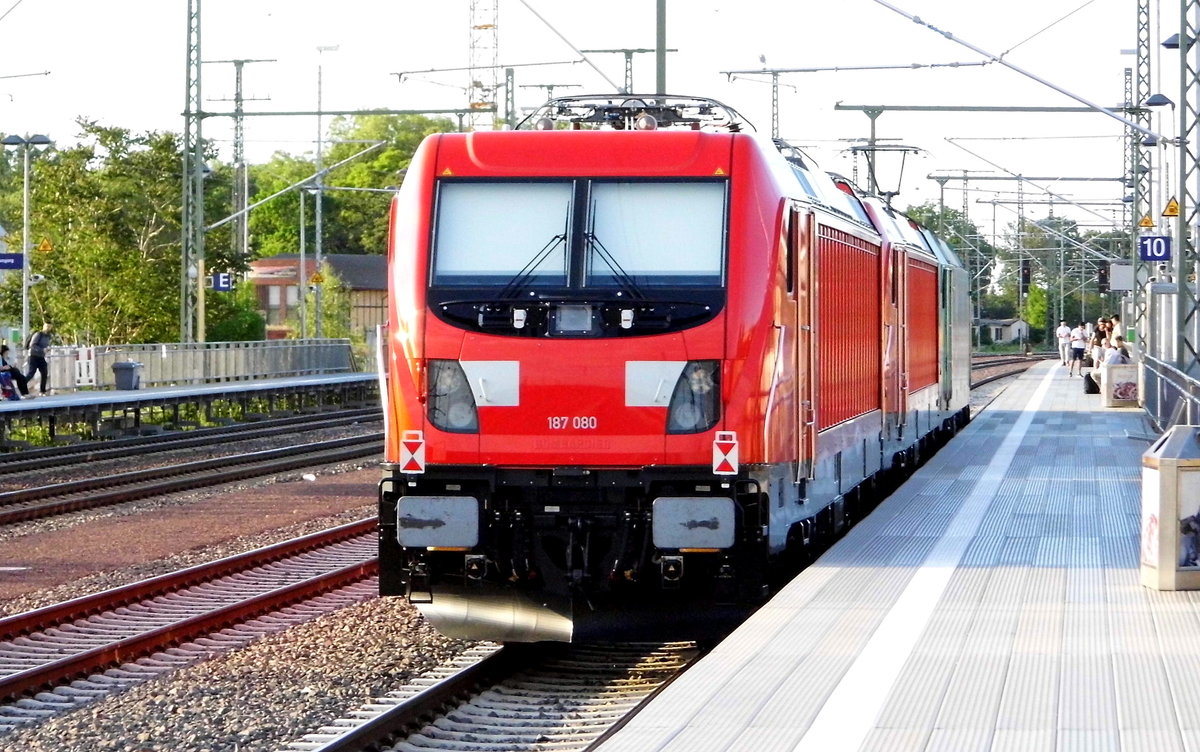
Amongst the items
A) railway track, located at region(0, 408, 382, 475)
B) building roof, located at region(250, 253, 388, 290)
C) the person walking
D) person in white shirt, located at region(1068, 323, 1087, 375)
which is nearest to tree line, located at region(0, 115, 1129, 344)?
person in white shirt, located at region(1068, 323, 1087, 375)

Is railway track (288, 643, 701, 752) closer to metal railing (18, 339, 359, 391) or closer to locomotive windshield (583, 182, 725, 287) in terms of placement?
locomotive windshield (583, 182, 725, 287)

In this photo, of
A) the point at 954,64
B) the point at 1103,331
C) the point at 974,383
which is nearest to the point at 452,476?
the point at 954,64

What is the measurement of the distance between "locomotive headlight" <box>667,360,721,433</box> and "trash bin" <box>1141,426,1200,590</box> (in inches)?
89.4

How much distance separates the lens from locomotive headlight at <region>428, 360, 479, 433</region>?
10.2 metres

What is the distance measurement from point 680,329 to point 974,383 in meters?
44.3

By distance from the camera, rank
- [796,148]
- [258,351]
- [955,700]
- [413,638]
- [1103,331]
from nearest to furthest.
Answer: [955,700], [413,638], [796,148], [1103,331], [258,351]

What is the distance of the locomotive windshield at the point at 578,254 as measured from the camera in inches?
401

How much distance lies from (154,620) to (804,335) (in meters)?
4.65

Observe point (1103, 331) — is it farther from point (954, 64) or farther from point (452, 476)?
point (452, 476)

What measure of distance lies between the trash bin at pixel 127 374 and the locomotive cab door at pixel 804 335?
27485 millimetres

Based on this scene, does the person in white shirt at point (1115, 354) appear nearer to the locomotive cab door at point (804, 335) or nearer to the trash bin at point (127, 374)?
the trash bin at point (127, 374)

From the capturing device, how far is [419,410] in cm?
1024

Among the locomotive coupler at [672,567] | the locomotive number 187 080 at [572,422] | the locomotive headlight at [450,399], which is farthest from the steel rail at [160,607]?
the locomotive coupler at [672,567]

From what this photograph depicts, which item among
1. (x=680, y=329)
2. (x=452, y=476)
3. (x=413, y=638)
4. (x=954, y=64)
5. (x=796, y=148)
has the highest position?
(x=954, y=64)
